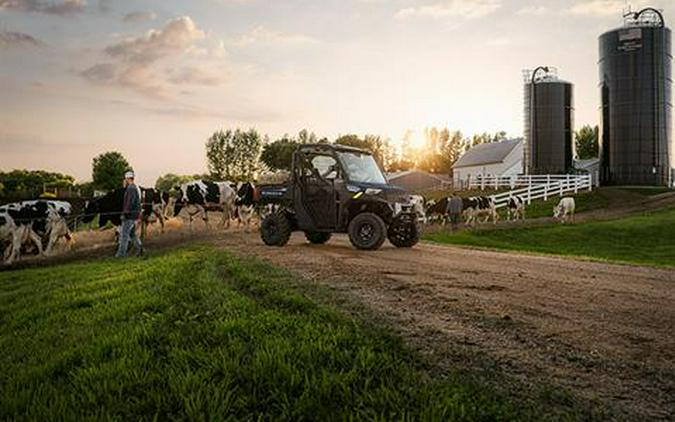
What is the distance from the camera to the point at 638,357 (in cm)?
471

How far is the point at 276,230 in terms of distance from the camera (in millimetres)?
15922

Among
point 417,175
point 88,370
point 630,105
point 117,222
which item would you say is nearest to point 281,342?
point 88,370

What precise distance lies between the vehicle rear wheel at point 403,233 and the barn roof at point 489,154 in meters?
56.9

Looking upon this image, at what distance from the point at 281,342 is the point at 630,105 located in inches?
2075

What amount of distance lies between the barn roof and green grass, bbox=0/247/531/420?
2621 inches

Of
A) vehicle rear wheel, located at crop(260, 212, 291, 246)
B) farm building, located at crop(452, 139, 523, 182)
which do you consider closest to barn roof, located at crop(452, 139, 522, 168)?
farm building, located at crop(452, 139, 523, 182)

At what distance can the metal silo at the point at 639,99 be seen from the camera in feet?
159

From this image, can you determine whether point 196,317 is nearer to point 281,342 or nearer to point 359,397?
point 281,342

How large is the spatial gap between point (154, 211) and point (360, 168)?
1542cm

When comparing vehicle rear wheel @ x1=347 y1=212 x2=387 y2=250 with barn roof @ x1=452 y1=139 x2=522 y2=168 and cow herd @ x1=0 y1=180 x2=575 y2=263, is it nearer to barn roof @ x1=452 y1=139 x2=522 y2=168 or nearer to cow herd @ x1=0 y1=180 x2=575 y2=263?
cow herd @ x1=0 y1=180 x2=575 y2=263

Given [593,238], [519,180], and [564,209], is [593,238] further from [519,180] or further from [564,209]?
[519,180]

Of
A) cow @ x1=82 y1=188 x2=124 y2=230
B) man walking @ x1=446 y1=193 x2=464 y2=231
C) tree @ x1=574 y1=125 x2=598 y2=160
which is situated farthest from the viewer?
tree @ x1=574 y1=125 x2=598 y2=160

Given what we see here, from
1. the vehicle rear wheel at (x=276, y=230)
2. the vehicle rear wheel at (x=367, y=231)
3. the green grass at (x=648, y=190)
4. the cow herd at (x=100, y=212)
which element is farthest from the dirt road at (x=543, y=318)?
the green grass at (x=648, y=190)

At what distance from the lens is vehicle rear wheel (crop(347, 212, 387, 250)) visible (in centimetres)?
1391
